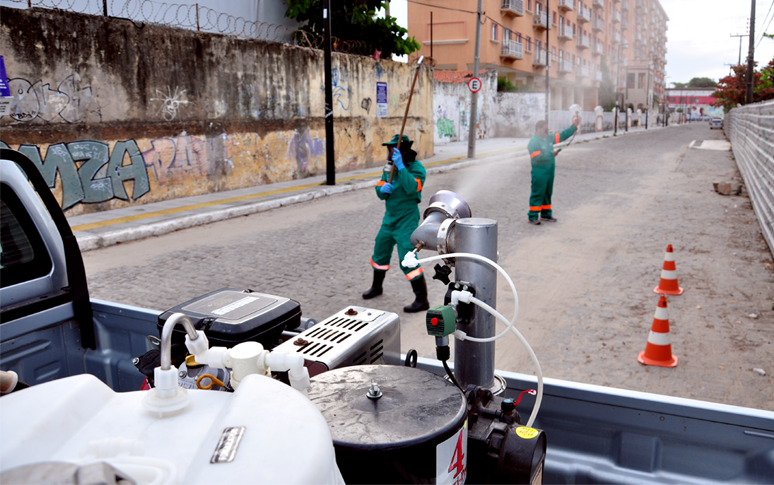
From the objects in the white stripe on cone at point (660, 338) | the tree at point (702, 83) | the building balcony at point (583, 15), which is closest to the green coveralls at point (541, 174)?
the white stripe on cone at point (660, 338)

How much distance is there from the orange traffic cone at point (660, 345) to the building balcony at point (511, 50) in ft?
139

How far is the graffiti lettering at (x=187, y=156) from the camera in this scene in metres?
12.1

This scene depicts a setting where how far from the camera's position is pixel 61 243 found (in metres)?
2.73

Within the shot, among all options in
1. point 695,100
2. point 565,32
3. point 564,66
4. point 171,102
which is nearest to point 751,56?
point 565,32

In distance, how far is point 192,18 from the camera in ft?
47.3

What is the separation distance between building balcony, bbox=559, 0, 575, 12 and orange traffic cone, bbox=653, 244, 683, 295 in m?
46.1

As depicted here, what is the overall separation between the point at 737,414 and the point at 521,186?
13.7 meters

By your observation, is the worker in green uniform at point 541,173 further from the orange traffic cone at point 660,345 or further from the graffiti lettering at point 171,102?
the graffiti lettering at point 171,102

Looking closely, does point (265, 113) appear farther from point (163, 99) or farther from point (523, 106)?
point (523, 106)

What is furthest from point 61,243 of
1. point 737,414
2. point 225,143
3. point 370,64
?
point 370,64

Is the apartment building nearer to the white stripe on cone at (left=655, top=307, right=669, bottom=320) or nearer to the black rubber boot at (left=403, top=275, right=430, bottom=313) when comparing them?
the black rubber boot at (left=403, top=275, right=430, bottom=313)

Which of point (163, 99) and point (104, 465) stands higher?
point (163, 99)

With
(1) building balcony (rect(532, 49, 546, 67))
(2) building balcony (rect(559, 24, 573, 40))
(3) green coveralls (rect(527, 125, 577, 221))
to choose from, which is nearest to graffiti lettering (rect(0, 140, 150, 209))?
(3) green coveralls (rect(527, 125, 577, 221))

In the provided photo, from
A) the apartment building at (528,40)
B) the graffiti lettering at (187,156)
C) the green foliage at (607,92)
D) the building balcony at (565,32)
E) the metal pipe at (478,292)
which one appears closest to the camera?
the metal pipe at (478,292)
